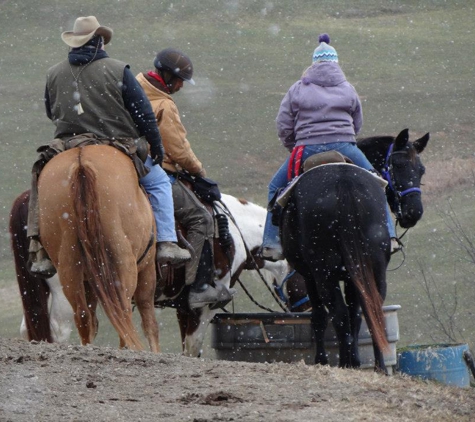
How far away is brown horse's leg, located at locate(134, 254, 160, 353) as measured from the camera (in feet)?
27.4

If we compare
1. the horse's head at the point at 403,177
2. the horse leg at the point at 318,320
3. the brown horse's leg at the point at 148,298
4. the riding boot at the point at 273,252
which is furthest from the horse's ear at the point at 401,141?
the brown horse's leg at the point at 148,298

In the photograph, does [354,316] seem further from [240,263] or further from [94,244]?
[240,263]

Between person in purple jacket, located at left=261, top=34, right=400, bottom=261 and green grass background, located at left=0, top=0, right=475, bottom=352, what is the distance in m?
7.77

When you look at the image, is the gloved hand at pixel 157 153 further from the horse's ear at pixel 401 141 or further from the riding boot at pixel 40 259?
the horse's ear at pixel 401 141

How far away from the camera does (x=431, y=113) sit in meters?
36.7

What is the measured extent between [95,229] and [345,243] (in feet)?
6.14

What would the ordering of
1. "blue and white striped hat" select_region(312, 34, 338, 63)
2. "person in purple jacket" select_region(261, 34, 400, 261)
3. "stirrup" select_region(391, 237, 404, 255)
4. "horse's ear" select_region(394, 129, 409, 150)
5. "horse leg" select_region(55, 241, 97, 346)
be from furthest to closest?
1. "horse's ear" select_region(394, 129, 409, 150)
2. "blue and white striped hat" select_region(312, 34, 338, 63)
3. "person in purple jacket" select_region(261, 34, 400, 261)
4. "stirrup" select_region(391, 237, 404, 255)
5. "horse leg" select_region(55, 241, 97, 346)

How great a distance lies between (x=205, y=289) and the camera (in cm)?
1038

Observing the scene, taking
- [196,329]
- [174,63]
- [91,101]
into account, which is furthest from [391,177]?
[91,101]

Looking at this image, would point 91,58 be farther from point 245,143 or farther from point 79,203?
point 245,143

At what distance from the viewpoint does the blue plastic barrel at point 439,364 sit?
340 inches

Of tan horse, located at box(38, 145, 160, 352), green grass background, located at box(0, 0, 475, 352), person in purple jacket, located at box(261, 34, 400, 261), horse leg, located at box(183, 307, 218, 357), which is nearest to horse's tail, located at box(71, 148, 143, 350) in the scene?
tan horse, located at box(38, 145, 160, 352)

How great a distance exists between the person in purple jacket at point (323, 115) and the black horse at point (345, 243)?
1.90ft

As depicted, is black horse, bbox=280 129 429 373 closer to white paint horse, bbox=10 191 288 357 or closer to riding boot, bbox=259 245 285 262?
riding boot, bbox=259 245 285 262
